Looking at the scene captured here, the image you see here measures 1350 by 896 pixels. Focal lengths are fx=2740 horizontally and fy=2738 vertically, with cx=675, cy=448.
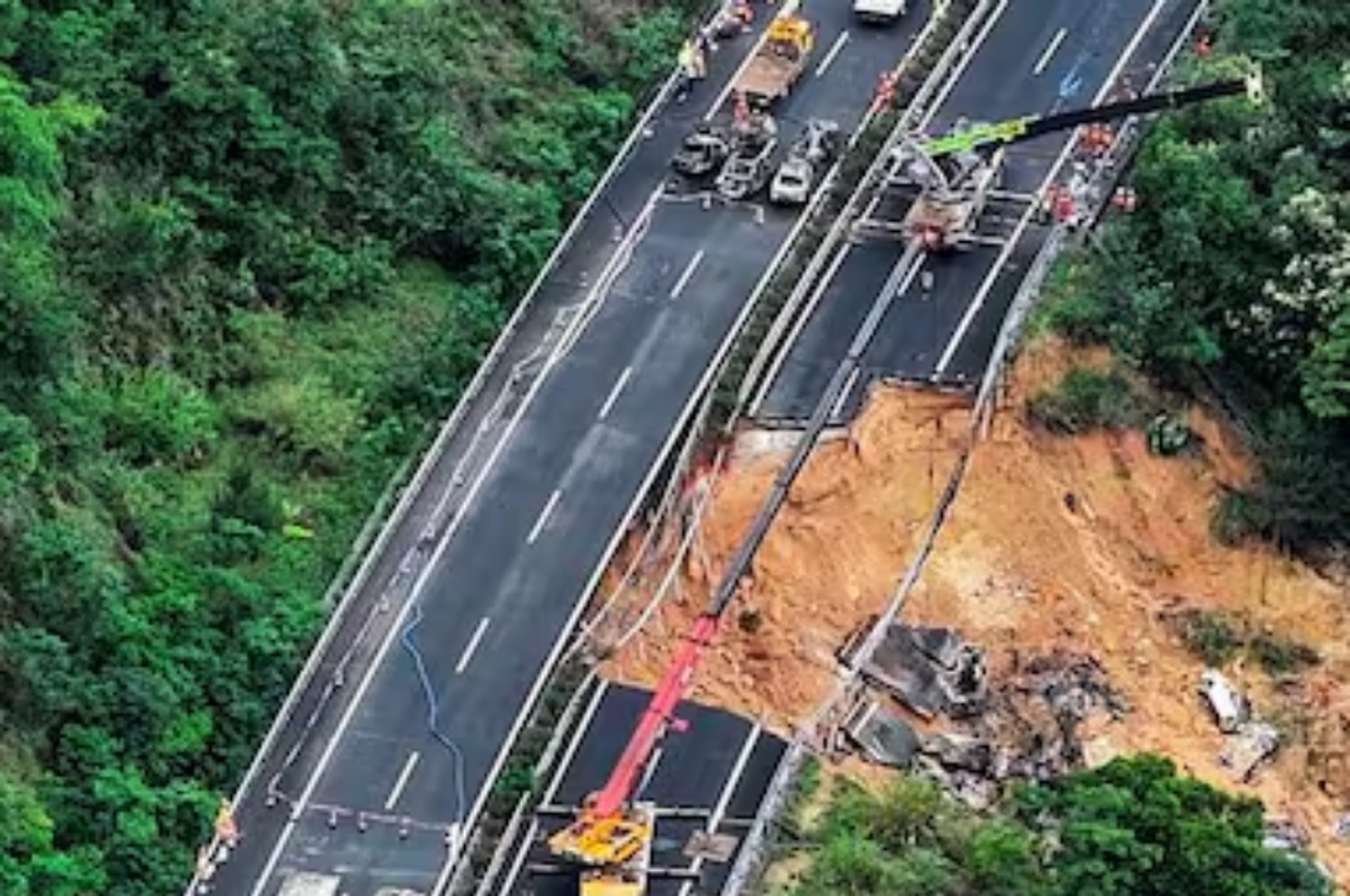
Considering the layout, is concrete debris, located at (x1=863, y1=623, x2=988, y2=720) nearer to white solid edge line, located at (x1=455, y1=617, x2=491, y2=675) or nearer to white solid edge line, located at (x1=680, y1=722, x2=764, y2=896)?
white solid edge line, located at (x1=680, y1=722, x2=764, y2=896)

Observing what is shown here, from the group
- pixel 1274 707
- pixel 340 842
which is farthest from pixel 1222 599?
pixel 340 842

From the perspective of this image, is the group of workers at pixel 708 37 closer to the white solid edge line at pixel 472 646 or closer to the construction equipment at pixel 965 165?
the construction equipment at pixel 965 165

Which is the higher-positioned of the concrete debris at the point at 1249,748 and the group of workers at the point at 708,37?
the group of workers at the point at 708,37

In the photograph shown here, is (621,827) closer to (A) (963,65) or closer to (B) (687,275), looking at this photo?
(B) (687,275)

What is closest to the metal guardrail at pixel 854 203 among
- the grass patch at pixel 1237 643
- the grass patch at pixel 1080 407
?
the grass patch at pixel 1080 407

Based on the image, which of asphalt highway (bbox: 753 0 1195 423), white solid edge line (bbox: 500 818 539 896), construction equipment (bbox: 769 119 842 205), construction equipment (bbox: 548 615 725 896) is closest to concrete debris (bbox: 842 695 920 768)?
construction equipment (bbox: 548 615 725 896)

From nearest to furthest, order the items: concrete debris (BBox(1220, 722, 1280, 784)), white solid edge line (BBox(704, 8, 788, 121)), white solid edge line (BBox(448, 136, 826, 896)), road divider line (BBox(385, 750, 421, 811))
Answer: road divider line (BBox(385, 750, 421, 811)) → white solid edge line (BBox(448, 136, 826, 896)) → concrete debris (BBox(1220, 722, 1280, 784)) → white solid edge line (BBox(704, 8, 788, 121))
